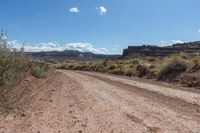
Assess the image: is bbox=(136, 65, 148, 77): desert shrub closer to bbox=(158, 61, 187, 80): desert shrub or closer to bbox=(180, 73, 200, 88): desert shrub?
bbox=(158, 61, 187, 80): desert shrub

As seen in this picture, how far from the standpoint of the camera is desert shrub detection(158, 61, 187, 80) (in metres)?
37.8

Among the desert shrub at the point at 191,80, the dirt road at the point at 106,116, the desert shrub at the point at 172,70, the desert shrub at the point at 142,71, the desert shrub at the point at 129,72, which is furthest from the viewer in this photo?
the desert shrub at the point at 129,72

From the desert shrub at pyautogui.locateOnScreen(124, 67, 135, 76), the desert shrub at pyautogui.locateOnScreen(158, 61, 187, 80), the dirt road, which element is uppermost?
the desert shrub at pyautogui.locateOnScreen(158, 61, 187, 80)

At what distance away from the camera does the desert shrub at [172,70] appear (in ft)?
124

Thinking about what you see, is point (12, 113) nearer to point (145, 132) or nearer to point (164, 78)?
point (145, 132)

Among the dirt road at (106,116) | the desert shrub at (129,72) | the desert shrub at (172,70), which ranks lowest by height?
the dirt road at (106,116)

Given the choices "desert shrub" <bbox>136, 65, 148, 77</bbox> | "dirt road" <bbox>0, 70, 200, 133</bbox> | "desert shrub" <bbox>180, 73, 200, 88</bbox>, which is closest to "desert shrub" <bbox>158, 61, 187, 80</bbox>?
"desert shrub" <bbox>180, 73, 200, 88</bbox>

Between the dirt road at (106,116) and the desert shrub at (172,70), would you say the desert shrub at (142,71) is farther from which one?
the dirt road at (106,116)

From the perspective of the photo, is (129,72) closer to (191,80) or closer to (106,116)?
(191,80)

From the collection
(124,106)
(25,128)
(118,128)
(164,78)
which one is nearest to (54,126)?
(25,128)

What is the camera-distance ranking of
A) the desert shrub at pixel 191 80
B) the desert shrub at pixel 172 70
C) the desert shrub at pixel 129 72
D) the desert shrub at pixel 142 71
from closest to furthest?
1. the desert shrub at pixel 191 80
2. the desert shrub at pixel 172 70
3. the desert shrub at pixel 142 71
4. the desert shrub at pixel 129 72

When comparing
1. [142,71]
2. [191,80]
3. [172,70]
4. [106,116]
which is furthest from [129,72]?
[106,116]

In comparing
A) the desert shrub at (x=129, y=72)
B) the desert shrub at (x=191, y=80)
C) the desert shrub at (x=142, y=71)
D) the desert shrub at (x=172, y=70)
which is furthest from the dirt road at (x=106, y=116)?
the desert shrub at (x=129, y=72)

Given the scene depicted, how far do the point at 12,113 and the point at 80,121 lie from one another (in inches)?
99.5
